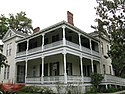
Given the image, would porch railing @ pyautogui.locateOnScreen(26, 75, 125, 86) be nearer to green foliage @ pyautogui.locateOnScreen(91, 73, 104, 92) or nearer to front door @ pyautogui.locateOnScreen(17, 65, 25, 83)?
green foliage @ pyautogui.locateOnScreen(91, 73, 104, 92)

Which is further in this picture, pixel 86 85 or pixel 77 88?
pixel 86 85

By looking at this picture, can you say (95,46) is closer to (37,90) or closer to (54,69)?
(54,69)

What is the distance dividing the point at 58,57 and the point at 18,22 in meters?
24.5

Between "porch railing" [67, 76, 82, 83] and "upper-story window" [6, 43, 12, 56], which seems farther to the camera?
"upper-story window" [6, 43, 12, 56]

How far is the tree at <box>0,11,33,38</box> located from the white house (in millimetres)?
12666

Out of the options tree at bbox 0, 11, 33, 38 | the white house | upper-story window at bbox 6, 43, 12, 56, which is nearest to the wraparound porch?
the white house

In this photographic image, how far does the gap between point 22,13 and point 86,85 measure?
103 ft

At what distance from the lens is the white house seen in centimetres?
1670

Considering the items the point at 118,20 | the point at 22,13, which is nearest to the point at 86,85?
the point at 118,20

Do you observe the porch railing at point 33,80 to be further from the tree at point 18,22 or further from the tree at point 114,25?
the tree at point 18,22

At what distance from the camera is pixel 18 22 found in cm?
4003

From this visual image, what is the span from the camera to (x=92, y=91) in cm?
1666

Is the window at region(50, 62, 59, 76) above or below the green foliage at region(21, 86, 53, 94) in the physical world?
above

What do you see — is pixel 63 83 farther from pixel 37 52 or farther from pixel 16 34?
pixel 16 34
